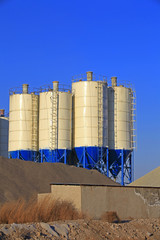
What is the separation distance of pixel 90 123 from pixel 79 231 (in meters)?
33.0

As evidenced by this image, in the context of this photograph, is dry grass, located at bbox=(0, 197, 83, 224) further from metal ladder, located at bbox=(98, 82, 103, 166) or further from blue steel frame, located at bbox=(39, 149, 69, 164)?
metal ladder, located at bbox=(98, 82, 103, 166)

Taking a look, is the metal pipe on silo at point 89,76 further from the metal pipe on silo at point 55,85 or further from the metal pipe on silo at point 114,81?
the metal pipe on silo at point 114,81

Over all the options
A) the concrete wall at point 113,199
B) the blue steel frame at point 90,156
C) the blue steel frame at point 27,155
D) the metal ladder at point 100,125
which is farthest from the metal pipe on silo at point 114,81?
the concrete wall at point 113,199

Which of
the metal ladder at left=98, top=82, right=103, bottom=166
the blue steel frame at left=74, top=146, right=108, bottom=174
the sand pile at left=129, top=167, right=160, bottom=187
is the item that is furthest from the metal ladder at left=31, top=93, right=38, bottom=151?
the sand pile at left=129, top=167, right=160, bottom=187

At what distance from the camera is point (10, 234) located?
15.1m

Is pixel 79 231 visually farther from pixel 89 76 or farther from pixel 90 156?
pixel 89 76

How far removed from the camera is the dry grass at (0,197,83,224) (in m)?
18.0

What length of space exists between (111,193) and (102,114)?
26.9 meters

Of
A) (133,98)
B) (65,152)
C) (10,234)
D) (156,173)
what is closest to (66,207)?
(10,234)

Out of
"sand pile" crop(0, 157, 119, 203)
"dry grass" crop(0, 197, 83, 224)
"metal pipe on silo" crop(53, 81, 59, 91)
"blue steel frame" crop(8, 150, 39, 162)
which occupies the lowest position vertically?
"dry grass" crop(0, 197, 83, 224)

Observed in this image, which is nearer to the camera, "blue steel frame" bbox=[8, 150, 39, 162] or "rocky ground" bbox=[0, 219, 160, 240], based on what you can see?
"rocky ground" bbox=[0, 219, 160, 240]

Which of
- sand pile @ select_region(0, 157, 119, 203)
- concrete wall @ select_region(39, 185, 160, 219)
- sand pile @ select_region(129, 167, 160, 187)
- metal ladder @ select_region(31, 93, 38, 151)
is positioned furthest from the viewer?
metal ladder @ select_region(31, 93, 38, 151)

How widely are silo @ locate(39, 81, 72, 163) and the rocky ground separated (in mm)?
29398

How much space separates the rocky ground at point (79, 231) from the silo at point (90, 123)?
29139mm
